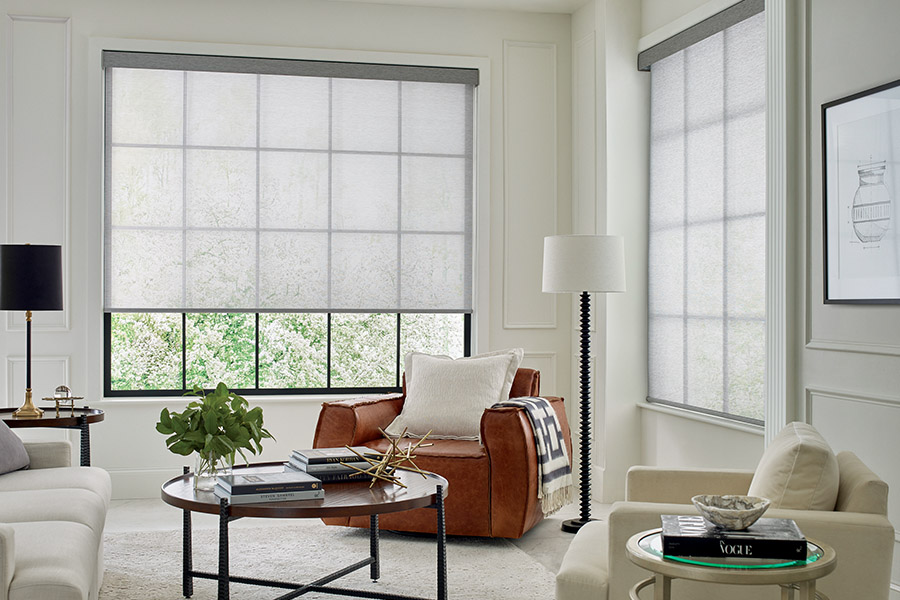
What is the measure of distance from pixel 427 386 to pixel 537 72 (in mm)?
2315

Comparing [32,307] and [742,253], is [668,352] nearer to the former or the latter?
[742,253]

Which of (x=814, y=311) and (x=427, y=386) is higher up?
→ (x=814, y=311)

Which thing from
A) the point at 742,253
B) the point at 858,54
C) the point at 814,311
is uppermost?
the point at 858,54

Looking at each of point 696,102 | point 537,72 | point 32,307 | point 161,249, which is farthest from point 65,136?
point 696,102

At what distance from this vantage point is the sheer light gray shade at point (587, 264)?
438 centimetres

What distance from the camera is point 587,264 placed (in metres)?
4.38

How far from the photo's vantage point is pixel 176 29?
527 centimetres

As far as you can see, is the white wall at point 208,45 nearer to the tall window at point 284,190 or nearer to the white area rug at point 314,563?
the tall window at point 284,190

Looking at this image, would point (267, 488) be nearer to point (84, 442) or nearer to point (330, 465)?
point (330, 465)

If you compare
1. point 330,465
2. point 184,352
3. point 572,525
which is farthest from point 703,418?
point 184,352

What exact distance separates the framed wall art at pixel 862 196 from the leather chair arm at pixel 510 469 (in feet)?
Result: 4.83

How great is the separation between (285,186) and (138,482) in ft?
6.44

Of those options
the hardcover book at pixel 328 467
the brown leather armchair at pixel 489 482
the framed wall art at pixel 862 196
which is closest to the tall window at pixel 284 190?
the brown leather armchair at pixel 489 482

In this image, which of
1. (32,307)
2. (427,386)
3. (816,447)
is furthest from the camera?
(427,386)
